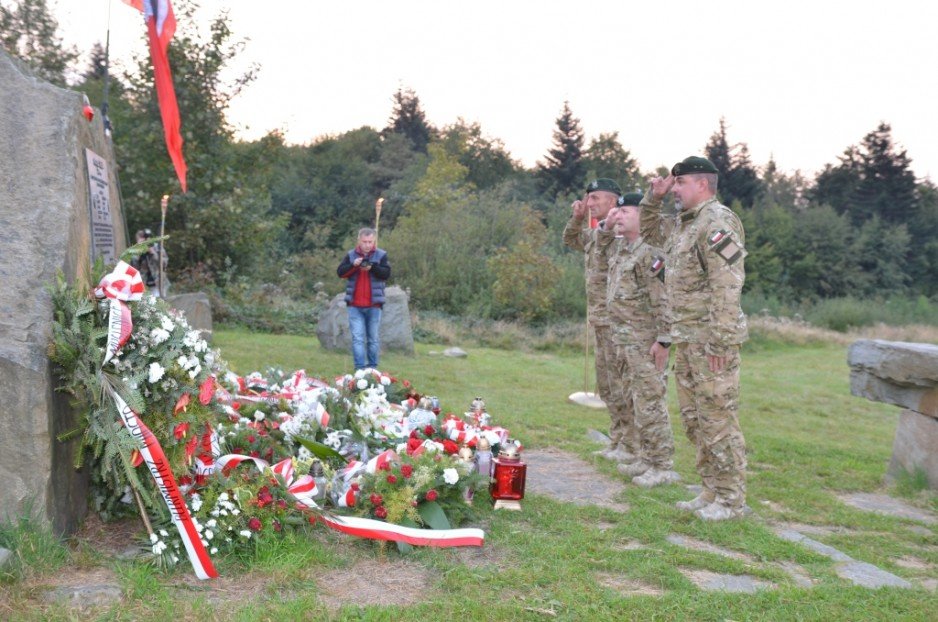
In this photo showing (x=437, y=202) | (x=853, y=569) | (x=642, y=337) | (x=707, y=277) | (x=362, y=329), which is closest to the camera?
(x=853, y=569)

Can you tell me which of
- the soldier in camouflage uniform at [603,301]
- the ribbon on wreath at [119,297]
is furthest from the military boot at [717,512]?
the ribbon on wreath at [119,297]

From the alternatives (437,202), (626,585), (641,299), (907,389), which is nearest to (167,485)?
(626,585)

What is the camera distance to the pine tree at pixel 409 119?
4703cm

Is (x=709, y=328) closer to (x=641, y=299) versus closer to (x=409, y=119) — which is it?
(x=641, y=299)

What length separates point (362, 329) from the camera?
1026 cm

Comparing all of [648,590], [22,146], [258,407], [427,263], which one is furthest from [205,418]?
[427,263]

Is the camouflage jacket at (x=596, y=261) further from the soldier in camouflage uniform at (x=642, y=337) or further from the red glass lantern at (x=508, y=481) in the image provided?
the red glass lantern at (x=508, y=481)

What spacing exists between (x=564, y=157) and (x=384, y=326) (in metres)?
33.6

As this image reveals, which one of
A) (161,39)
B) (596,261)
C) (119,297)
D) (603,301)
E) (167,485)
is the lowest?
(167,485)

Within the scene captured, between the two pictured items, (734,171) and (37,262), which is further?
(734,171)

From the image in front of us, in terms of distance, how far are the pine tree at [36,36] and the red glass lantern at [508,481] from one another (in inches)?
481

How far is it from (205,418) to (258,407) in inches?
56.8

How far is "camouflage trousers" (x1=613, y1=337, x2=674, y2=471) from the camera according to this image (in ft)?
19.6

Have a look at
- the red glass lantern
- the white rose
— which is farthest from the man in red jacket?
the white rose
